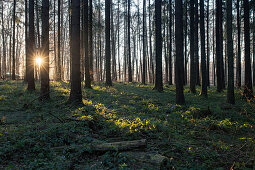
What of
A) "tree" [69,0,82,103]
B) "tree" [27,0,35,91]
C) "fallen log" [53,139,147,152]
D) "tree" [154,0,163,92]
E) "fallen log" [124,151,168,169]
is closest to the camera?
"fallen log" [124,151,168,169]

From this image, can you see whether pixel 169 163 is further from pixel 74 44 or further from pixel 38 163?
pixel 74 44

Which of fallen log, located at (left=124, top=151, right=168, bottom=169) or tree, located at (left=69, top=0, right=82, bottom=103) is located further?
tree, located at (left=69, top=0, right=82, bottom=103)

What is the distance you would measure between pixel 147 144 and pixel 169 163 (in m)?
1.05

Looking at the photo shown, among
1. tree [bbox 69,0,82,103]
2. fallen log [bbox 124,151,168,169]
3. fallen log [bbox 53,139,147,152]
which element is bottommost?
fallen log [bbox 124,151,168,169]

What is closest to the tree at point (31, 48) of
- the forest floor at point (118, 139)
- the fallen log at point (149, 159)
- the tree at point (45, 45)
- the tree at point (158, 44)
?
the tree at point (45, 45)

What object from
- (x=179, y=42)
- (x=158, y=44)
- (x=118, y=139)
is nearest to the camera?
(x=118, y=139)

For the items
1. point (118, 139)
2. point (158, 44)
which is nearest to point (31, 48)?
point (158, 44)

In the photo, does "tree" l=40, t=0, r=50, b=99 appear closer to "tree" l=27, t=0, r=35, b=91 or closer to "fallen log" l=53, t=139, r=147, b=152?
"tree" l=27, t=0, r=35, b=91

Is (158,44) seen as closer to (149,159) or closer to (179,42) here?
(179,42)

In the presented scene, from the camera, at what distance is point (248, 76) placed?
39.7ft

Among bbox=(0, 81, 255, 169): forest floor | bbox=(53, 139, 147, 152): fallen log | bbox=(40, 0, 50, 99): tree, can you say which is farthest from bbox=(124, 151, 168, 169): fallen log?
bbox=(40, 0, 50, 99): tree

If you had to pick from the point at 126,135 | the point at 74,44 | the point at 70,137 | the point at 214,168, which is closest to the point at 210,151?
the point at 214,168

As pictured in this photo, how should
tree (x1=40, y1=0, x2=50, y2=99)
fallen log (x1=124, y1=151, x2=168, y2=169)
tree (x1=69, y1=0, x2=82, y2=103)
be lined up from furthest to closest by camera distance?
1. tree (x1=40, y1=0, x2=50, y2=99)
2. tree (x1=69, y1=0, x2=82, y2=103)
3. fallen log (x1=124, y1=151, x2=168, y2=169)

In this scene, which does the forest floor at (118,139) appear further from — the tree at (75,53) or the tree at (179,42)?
the tree at (179,42)
